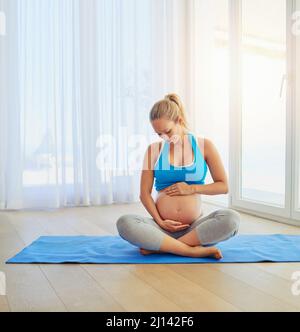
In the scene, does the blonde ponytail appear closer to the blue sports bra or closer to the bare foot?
the blue sports bra

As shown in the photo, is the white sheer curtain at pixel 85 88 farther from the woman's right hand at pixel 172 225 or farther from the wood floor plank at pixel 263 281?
the wood floor plank at pixel 263 281

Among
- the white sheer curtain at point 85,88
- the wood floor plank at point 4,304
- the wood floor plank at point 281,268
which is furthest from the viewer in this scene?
the white sheer curtain at point 85,88

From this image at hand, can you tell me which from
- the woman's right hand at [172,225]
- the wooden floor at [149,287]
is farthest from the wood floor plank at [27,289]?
the woman's right hand at [172,225]

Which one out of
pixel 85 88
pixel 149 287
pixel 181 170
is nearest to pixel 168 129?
pixel 181 170

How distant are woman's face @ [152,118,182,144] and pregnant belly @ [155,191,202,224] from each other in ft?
0.87

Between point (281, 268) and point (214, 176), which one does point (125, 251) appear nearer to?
point (214, 176)

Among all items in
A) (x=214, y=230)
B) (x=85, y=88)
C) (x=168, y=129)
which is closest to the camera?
(x=214, y=230)

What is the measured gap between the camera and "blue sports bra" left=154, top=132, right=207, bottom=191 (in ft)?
6.76

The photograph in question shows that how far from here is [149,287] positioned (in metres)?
1.58

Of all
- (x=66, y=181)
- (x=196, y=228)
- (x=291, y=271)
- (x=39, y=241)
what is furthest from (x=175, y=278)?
(x=66, y=181)

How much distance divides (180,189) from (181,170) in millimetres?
95

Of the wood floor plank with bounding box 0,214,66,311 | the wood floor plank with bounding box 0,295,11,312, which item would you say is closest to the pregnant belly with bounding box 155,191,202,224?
the wood floor plank with bounding box 0,214,66,311

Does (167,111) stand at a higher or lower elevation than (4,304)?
higher

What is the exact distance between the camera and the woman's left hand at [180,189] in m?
2.02
